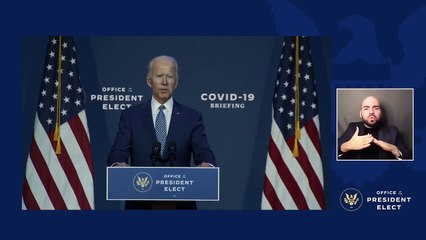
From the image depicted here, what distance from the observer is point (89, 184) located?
7.38m

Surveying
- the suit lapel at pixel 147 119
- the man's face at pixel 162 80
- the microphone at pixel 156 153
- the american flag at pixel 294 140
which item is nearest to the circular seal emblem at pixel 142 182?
the microphone at pixel 156 153

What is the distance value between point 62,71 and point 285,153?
1.85 metres

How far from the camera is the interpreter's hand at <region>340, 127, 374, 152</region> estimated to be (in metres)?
7.37

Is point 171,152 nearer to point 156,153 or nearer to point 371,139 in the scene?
point 156,153

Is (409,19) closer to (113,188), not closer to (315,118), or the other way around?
(315,118)

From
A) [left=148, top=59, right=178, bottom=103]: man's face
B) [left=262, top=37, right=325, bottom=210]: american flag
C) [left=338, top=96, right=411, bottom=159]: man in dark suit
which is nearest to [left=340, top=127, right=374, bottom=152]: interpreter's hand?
[left=338, top=96, right=411, bottom=159]: man in dark suit

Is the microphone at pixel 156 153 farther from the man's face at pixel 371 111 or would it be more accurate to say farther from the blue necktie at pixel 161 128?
the man's face at pixel 371 111

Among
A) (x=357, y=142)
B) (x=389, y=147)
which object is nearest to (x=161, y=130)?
(x=357, y=142)

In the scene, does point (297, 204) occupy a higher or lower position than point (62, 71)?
lower

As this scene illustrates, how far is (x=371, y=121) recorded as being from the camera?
24.2 feet

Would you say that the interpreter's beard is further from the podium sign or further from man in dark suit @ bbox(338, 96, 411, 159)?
the podium sign

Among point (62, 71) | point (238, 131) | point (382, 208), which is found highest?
point (62, 71)

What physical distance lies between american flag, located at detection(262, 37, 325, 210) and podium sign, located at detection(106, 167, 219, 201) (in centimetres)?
45

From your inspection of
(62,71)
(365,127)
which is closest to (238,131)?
(365,127)
